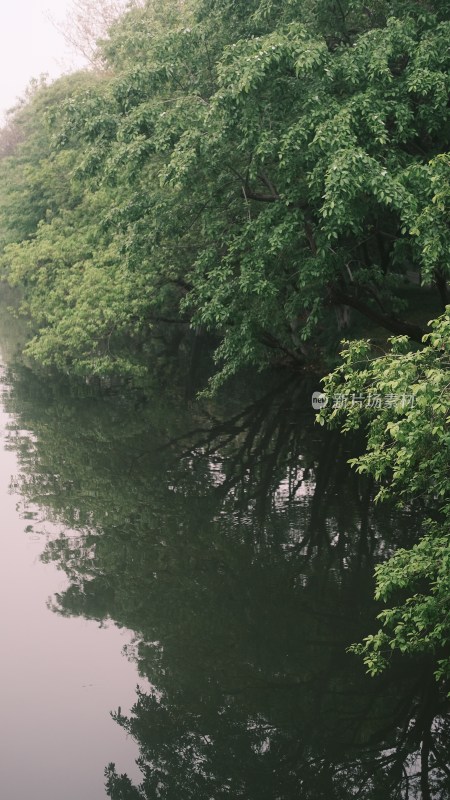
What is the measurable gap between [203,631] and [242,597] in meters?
1.06

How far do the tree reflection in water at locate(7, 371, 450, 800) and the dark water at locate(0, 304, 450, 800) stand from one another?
0.03m

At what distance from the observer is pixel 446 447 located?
26.4ft

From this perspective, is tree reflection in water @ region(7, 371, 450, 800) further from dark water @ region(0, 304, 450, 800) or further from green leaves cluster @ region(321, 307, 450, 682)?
green leaves cluster @ region(321, 307, 450, 682)

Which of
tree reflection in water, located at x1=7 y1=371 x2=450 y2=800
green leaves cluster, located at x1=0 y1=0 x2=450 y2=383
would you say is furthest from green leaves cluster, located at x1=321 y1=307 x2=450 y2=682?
green leaves cluster, located at x1=0 y1=0 x2=450 y2=383

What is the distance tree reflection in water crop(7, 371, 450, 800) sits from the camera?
29.4 ft

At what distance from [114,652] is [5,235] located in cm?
3189

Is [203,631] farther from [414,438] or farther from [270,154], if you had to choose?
[270,154]

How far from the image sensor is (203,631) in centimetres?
1164

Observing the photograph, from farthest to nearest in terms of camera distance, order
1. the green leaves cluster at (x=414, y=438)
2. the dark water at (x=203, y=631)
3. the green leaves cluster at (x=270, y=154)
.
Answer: the green leaves cluster at (x=270, y=154)
the dark water at (x=203, y=631)
the green leaves cluster at (x=414, y=438)

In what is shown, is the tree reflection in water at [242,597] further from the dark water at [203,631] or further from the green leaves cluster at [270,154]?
the green leaves cluster at [270,154]

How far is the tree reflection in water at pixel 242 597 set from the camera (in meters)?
8.95

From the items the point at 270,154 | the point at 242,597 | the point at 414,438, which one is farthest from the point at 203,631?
the point at 270,154

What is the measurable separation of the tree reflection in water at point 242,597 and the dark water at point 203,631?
0.03m

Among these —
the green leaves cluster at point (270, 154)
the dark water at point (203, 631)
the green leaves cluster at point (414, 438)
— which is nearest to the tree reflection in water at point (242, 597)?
the dark water at point (203, 631)
